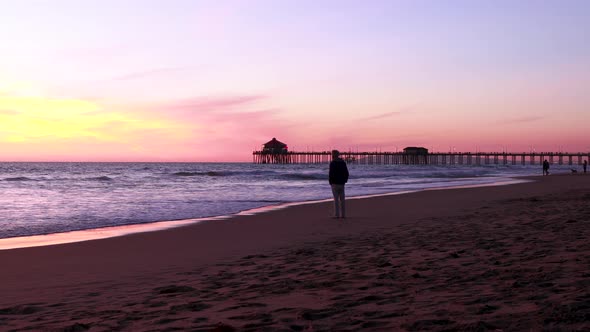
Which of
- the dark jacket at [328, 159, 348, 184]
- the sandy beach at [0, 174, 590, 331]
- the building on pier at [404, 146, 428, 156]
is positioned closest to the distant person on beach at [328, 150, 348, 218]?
the dark jacket at [328, 159, 348, 184]

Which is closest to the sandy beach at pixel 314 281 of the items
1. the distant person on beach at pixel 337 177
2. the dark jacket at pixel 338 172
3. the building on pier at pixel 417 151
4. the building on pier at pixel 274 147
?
the distant person on beach at pixel 337 177

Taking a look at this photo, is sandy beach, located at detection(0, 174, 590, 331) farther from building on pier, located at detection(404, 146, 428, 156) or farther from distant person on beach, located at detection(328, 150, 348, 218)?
building on pier, located at detection(404, 146, 428, 156)

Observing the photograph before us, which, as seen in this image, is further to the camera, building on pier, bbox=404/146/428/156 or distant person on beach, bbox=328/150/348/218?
building on pier, bbox=404/146/428/156

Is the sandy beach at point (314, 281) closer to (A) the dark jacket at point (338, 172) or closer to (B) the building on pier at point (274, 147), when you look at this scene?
(A) the dark jacket at point (338, 172)

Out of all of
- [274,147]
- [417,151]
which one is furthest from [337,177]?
[417,151]

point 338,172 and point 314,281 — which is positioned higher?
point 338,172

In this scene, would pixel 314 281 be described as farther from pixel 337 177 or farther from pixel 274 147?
pixel 274 147

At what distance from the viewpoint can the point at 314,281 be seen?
5.25 metres

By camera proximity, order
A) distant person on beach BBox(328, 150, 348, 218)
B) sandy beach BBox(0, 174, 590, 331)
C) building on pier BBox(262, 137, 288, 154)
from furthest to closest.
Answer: building on pier BBox(262, 137, 288, 154)
distant person on beach BBox(328, 150, 348, 218)
sandy beach BBox(0, 174, 590, 331)

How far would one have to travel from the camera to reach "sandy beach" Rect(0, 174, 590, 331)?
3814 millimetres

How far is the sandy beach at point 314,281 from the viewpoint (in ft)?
12.5

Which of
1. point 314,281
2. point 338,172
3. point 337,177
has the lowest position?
point 314,281

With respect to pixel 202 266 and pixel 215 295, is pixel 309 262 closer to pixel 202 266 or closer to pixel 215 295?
pixel 202 266

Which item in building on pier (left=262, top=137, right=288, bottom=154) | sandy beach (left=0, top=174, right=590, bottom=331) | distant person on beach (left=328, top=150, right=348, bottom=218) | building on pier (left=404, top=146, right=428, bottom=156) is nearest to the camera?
sandy beach (left=0, top=174, right=590, bottom=331)
